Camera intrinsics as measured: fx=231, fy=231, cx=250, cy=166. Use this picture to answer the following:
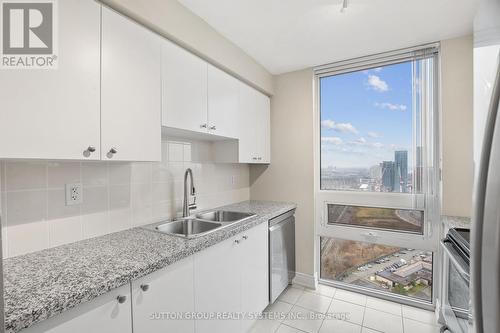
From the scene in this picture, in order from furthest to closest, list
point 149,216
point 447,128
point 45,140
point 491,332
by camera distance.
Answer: point 447,128
point 149,216
point 45,140
point 491,332

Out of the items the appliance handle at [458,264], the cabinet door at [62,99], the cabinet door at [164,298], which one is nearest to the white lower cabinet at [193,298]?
the cabinet door at [164,298]

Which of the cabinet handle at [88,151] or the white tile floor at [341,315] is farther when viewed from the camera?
the white tile floor at [341,315]

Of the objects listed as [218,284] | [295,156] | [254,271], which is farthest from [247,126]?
[218,284]

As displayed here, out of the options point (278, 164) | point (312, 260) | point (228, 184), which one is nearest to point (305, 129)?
point (278, 164)

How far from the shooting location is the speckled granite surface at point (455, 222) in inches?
64.4

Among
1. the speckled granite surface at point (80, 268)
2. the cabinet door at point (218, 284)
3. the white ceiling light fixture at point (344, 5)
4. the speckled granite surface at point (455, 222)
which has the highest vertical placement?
the white ceiling light fixture at point (344, 5)

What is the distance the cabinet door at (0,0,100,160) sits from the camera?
0.86 meters

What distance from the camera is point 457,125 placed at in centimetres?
191

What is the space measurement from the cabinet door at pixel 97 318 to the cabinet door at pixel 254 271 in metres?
0.88

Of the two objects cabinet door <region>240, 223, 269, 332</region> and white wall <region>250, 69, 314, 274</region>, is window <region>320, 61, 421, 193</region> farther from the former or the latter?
cabinet door <region>240, 223, 269, 332</region>

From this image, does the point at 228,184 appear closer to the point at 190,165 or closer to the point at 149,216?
the point at 190,165

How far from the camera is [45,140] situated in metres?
0.94

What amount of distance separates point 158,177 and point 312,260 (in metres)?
1.84

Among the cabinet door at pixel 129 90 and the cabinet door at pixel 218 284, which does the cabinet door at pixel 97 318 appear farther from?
the cabinet door at pixel 129 90
